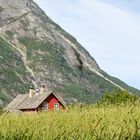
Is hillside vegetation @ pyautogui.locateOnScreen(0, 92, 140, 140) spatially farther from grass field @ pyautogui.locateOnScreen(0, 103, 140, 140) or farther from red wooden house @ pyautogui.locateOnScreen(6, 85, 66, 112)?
red wooden house @ pyautogui.locateOnScreen(6, 85, 66, 112)

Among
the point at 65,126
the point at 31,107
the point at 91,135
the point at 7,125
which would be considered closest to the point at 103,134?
the point at 91,135

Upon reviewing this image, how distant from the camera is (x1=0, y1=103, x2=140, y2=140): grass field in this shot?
5945mm

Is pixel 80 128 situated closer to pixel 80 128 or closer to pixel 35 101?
pixel 80 128

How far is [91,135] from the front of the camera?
606 centimetres

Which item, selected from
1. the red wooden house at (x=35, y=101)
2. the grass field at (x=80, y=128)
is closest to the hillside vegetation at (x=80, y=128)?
the grass field at (x=80, y=128)

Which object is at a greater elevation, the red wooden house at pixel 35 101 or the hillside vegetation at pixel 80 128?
the hillside vegetation at pixel 80 128

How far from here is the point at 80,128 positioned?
268 inches

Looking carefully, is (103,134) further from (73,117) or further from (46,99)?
(46,99)

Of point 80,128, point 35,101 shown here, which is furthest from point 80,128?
point 35,101

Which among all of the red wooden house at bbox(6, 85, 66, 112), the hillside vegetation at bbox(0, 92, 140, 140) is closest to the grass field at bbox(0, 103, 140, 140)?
the hillside vegetation at bbox(0, 92, 140, 140)

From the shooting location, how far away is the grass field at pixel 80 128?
5.95 metres

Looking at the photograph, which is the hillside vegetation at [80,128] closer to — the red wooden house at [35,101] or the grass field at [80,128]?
the grass field at [80,128]

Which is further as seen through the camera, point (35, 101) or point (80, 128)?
point (35, 101)

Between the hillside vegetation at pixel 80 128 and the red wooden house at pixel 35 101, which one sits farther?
the red wooden house at pixel 35 101
